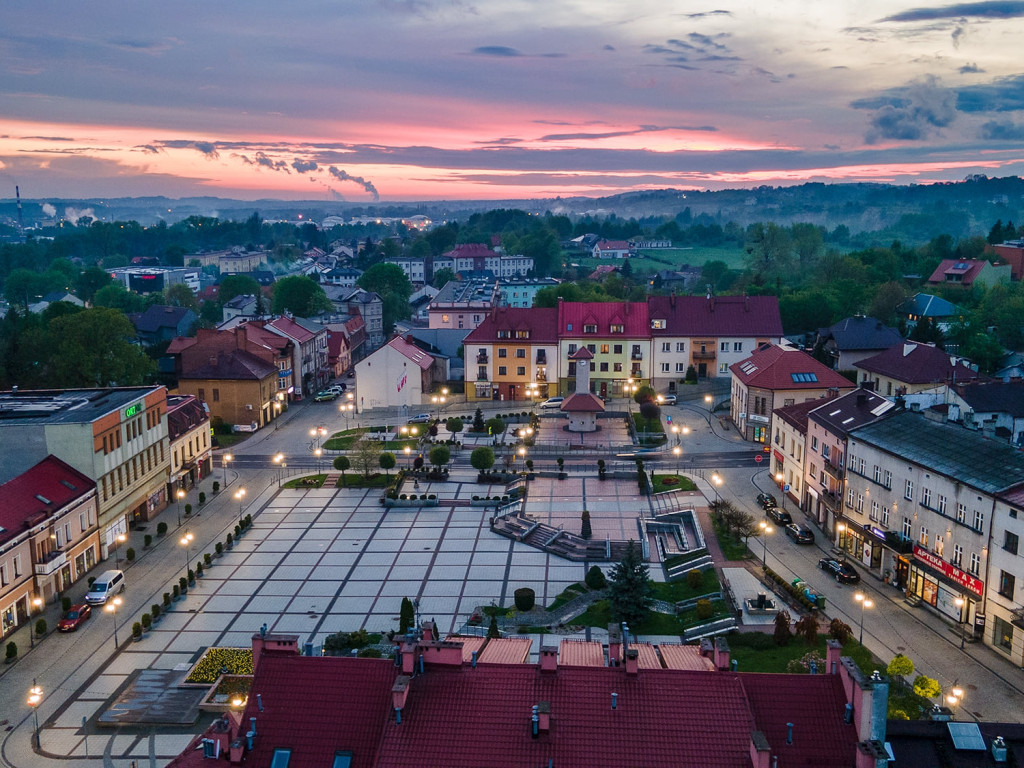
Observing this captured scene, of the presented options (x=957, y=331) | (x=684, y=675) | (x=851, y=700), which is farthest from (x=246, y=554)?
(x=957, y=331)

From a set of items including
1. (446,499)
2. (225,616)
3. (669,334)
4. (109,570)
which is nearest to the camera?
(225,616)

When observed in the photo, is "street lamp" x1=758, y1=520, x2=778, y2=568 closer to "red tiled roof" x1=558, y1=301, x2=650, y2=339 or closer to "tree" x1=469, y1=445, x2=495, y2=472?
"tree" x1=469, y1=445, x2=495, y2=472

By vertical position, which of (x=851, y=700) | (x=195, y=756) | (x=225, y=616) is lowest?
(x=225, y=616)

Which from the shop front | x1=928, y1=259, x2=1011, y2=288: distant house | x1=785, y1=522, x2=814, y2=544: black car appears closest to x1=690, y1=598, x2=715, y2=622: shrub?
the shop front

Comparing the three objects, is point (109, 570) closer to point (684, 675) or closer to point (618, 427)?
point (684, 675)

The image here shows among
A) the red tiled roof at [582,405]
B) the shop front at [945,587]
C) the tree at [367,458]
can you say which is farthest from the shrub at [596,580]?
the red tiled roof at [582,405]

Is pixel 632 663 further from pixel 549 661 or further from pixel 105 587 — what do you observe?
pixel 105 587
